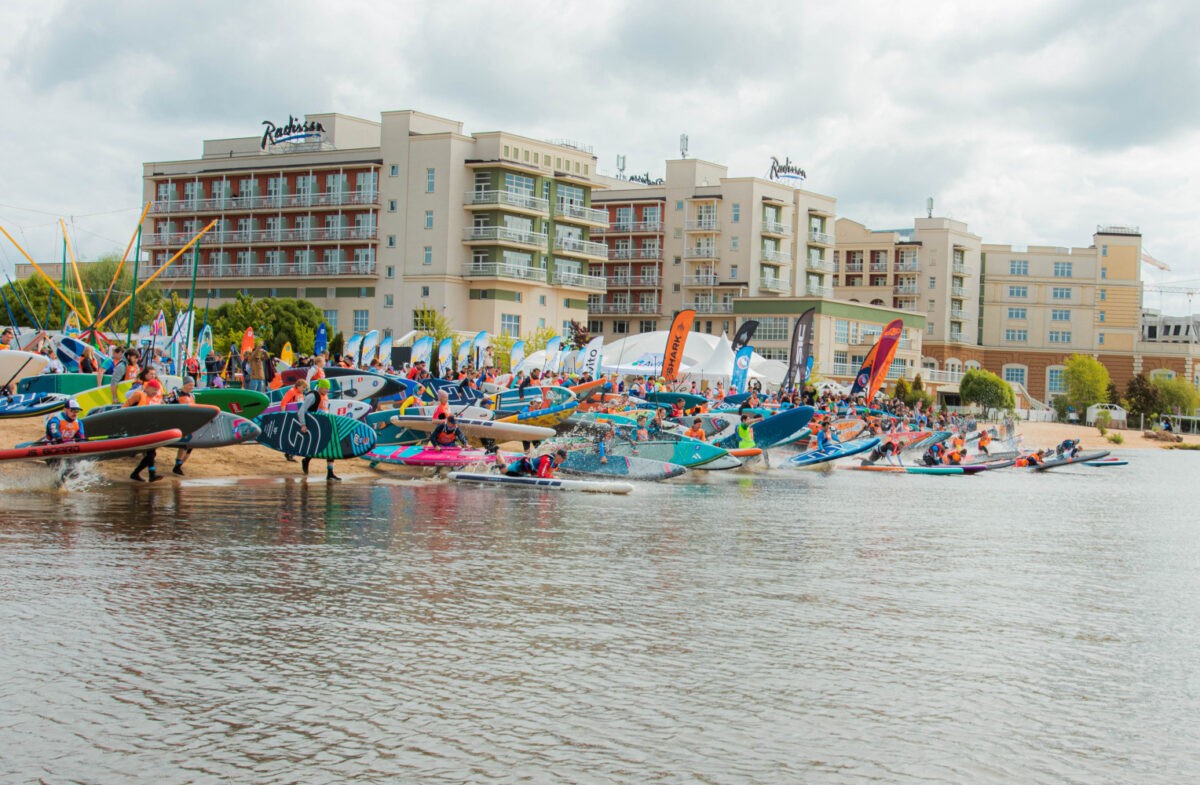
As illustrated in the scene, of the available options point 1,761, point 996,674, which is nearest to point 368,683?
point 1,761

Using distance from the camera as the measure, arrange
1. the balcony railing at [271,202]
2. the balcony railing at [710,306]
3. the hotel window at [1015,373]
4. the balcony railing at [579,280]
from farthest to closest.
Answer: the hotel window at [1015,373] < the balcony railing at [710,306] < the balcony railing at [579,280] < the balcony railing at [271,202]

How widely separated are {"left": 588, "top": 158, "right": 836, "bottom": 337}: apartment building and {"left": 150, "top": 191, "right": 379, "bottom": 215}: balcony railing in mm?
24640

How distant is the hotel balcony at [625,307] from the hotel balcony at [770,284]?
30.2 feet

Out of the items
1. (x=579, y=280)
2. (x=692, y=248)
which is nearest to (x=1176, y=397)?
(x=692, y=248)

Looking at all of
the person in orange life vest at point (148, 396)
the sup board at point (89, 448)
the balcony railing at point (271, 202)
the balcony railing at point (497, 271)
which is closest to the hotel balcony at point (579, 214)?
the balcony railing at point (497, 271)

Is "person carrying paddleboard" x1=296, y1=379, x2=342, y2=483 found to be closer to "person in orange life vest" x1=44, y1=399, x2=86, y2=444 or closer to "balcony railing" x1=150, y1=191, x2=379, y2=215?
"person in orange life vest" x1=44, y1=399, x2=86, y2=444

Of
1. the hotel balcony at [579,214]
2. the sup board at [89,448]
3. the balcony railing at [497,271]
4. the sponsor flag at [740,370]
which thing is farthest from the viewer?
the hotel balcony at [579,214]

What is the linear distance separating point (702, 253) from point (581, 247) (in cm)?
1472

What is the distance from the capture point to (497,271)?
88.8m

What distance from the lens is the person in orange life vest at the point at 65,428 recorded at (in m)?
22.4

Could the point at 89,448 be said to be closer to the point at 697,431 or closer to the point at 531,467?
the point at 531,467

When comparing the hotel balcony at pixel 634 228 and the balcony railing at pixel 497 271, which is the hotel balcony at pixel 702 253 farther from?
the balcony railing at pixel 497 271

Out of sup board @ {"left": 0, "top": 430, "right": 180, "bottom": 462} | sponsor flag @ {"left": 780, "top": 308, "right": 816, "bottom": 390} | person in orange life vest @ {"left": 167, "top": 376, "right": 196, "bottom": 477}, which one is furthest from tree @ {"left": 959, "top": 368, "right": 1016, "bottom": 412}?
sup board @ {"left": 0, "top": 430, "right": 180, "bottom": 462}

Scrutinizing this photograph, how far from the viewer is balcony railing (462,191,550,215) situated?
290 ft
